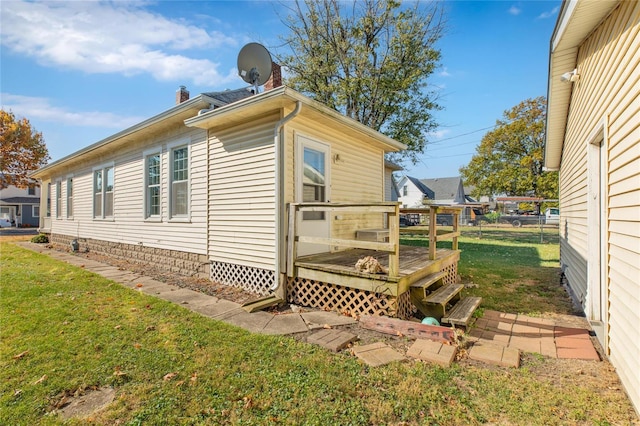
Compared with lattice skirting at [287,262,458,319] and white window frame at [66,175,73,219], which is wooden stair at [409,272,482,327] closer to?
lattice skirting at [287,262,458,319]

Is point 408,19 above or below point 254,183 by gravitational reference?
above

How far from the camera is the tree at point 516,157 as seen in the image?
26.5 metres

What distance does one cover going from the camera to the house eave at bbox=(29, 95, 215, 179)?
6.12m

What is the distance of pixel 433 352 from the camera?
3223mm

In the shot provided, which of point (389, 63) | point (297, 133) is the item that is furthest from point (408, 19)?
point (297, 133)

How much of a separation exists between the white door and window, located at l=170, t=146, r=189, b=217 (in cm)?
304

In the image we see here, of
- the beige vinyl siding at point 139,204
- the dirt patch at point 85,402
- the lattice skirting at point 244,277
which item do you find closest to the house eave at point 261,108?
the beige vinyl siding at point 139,204

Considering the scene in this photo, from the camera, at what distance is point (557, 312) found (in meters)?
4.95

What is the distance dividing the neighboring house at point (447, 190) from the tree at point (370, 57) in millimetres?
30896

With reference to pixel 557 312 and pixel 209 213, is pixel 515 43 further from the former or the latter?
pixel 209 213

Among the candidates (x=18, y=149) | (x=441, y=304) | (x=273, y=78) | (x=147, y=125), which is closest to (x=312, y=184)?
(x=273, y=78)

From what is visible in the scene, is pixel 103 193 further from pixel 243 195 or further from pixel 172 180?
pixel 243 195

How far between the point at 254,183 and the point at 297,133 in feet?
3.93

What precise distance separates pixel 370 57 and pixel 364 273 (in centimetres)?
1344
